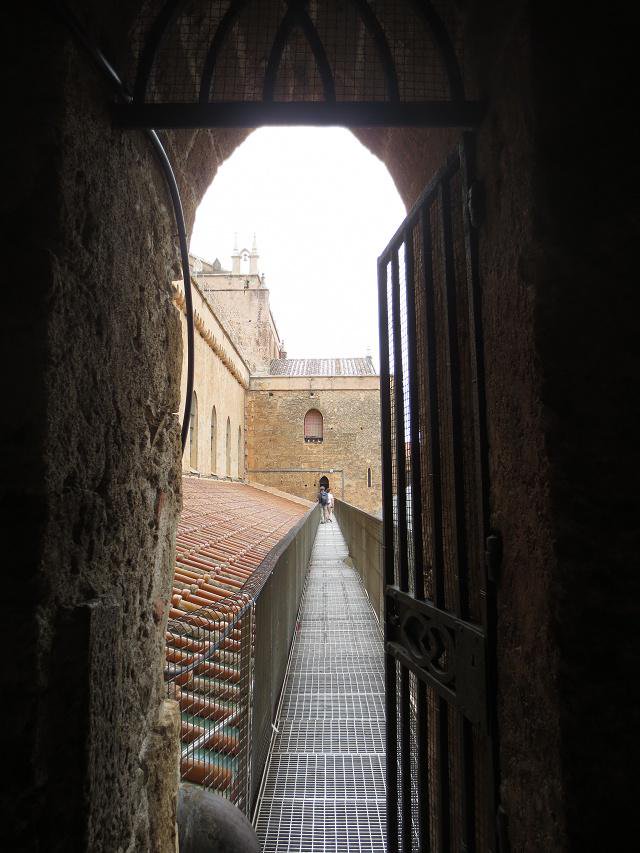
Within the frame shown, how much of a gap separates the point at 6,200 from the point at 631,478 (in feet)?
5.46

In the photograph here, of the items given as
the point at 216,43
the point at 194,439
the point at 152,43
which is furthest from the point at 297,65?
the point at 194,439

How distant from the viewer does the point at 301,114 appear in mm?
1780

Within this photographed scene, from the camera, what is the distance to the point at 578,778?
123 centimetres

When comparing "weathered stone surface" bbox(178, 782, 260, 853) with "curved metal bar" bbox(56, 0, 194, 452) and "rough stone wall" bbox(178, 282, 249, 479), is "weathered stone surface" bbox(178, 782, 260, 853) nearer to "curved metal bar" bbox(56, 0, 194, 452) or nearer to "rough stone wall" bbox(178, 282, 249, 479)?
"curved metal bar" bbox(56, 0, 194, 452)

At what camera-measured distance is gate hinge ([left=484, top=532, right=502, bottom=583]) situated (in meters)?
1.59

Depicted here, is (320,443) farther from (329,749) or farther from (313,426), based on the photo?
(329,749)

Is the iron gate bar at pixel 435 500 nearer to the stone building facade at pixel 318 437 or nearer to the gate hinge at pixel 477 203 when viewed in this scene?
the gate hinge at pixel 477 203

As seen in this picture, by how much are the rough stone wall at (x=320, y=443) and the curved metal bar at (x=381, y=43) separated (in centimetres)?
2626

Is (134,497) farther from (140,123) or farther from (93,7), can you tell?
(93,7)

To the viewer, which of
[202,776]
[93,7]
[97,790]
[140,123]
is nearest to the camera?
[97,790]

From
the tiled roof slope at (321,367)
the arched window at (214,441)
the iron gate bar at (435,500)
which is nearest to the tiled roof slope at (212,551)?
the iron gate bar at (435,500)

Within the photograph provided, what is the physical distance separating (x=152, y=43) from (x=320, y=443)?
27.2 m

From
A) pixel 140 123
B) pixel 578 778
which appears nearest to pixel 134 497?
pixel 140 123

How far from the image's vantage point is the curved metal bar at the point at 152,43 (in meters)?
1.77
